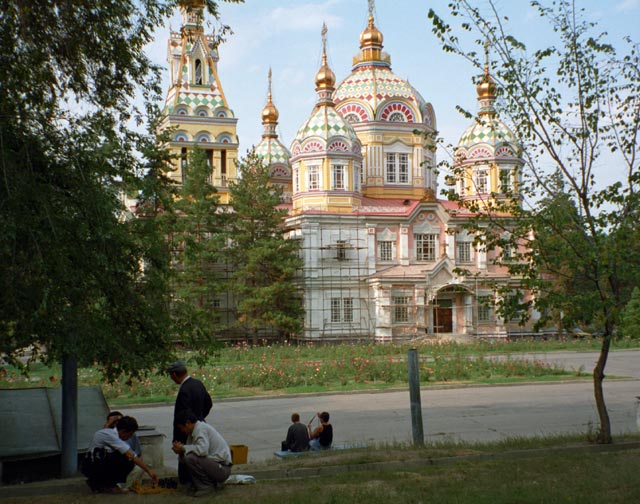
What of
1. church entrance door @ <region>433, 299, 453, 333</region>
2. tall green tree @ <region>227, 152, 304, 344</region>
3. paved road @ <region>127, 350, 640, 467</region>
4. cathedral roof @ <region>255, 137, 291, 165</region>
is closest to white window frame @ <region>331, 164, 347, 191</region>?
tall green tree @ <region>227, 152, 304, 344</region>

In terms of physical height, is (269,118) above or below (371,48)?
below

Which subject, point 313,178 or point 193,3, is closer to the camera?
point 193,3

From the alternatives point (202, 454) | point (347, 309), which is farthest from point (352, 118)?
point (202, 454)

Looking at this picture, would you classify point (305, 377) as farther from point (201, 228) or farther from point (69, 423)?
point (201, 228)

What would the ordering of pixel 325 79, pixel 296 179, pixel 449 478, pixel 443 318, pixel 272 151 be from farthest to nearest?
pixel 272 151, pixel 325 79, pixel 296 179, pixel 443 318, pixel 449 478

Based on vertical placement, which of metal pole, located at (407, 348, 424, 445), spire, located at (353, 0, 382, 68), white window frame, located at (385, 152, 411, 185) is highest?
spire, located at (353, 0, 382, 68)

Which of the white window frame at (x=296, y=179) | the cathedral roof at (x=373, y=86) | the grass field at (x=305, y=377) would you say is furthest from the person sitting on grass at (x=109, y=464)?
the cathedral roof at (x=373, y=86)

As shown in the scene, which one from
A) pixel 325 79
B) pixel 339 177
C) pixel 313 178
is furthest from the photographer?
pixel 325 79

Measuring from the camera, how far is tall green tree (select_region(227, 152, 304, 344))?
131ft

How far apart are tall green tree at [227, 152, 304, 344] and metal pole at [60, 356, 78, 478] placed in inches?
1144

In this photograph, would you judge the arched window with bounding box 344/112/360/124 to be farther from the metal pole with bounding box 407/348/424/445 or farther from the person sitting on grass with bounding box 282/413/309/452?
→ the person sitting on grass with bounding box 282/413/309/452

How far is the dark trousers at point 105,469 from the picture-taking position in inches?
349

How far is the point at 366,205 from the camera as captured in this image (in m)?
45.7

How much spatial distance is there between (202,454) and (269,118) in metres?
48.2
